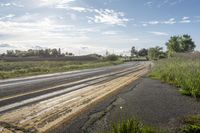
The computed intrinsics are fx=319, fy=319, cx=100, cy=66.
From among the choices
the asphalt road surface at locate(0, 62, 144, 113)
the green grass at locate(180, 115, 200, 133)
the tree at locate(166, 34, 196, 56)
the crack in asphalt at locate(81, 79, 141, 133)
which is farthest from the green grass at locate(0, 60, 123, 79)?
the tree at locate(166, 34, 196, 56)

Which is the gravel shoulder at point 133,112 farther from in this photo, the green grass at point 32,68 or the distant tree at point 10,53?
the distant tree at point 10,53

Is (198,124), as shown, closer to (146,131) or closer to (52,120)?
(146,131)

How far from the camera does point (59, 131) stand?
566cm

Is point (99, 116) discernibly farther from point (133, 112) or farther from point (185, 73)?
point (185, 73)

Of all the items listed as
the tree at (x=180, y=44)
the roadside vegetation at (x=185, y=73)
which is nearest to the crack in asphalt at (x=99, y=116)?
the roadside vegetation at (x=185, y=73)

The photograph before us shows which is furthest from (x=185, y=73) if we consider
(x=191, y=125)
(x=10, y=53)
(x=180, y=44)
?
(x=10, y=53)

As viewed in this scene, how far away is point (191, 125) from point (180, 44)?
134997mm

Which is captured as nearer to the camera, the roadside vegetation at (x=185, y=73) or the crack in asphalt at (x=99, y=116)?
the crack in asphalt at (x=99, y=116)

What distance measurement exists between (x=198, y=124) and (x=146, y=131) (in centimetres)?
161

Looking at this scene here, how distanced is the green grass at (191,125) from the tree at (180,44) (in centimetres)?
13003

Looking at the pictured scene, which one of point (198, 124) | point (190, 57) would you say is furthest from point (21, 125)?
point (190, 57)

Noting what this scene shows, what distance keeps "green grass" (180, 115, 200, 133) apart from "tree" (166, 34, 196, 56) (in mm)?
130035

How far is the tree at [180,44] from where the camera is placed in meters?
134

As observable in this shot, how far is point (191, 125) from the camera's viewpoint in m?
6.08
